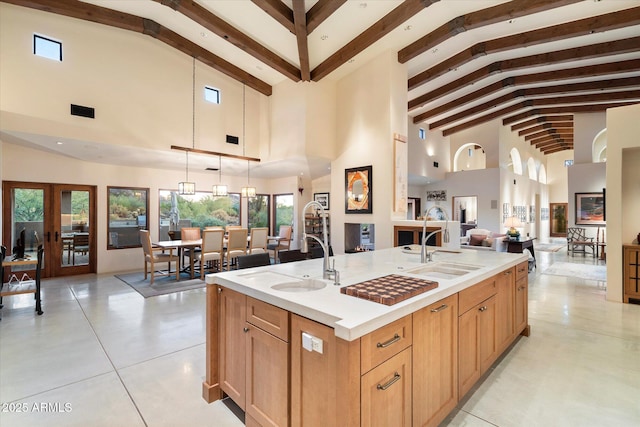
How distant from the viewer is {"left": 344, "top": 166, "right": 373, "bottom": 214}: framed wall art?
6262 millimetres

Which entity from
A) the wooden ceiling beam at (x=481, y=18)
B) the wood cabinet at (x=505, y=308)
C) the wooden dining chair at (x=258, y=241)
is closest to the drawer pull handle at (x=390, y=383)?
the wood cabinet at (x=505, y=308)

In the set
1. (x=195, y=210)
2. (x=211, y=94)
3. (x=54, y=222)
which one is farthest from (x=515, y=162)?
(x=54, y=222)

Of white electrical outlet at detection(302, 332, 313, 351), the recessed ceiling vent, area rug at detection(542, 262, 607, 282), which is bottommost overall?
area rug at detection(542, 262, 607, 282)

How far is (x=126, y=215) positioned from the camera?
7168 mm

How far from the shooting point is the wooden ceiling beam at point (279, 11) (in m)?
4.39

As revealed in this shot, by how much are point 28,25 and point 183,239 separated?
175 inches

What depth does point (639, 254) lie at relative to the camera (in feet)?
14.8

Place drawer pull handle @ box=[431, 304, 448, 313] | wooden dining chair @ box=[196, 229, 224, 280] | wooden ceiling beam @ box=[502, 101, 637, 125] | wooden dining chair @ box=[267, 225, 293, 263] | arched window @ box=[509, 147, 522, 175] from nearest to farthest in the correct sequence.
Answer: drawer pull handle @ box=[431, 304, 448, 313] → wooden dining chair @ box=[196, 229, 224, 280] → wooden dining chair @ box=[267, 225, 293, 263] → wooden ceiling beam @ box=[502, 101, 637, 125] → arched window @ box=[509, 147, 522, 175]

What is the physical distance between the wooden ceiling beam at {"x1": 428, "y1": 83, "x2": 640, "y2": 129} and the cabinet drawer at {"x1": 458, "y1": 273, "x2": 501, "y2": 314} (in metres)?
8.40

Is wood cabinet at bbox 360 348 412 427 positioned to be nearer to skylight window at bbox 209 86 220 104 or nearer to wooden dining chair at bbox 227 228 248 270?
wooden dining chair at bbox 227 228 248 270

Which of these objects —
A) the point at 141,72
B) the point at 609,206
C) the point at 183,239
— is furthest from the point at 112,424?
the point at 609,206

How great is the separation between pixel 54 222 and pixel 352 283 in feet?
23.6

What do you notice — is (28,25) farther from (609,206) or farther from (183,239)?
(609,206)

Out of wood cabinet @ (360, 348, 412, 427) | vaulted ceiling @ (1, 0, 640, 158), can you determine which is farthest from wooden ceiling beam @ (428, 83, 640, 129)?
wood cabinet @ (360, 348, 412, 427)
